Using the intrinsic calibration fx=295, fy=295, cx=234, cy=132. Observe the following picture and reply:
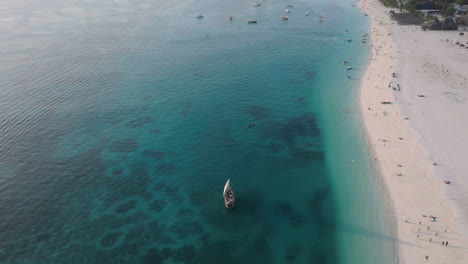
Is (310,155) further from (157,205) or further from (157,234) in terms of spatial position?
(157,234)

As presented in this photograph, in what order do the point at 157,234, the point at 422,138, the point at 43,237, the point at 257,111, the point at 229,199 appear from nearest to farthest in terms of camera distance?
the point at 43,237
the point at 157,234
the point at 229,199
the point at 422,138
the point at 257,111

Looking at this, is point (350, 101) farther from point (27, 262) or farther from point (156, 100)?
point (27, 262)

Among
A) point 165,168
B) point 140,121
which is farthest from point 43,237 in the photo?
point 140,121

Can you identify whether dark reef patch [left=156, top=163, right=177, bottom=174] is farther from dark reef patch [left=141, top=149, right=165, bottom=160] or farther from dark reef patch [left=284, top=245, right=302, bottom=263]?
dark reef patch [left=284, top=245, right=302, bottom=263]

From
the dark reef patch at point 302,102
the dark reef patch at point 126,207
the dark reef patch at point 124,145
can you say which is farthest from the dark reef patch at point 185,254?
the dark reef patch at point 302,102

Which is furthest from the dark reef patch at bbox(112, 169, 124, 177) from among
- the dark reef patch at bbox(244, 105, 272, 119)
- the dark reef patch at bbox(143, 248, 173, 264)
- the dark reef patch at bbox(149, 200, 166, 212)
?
the dark reef patch at bbox(244, 105, 272, 119)

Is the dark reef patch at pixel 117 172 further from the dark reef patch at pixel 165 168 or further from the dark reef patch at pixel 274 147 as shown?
the dark reef patch at pixel 274 147
